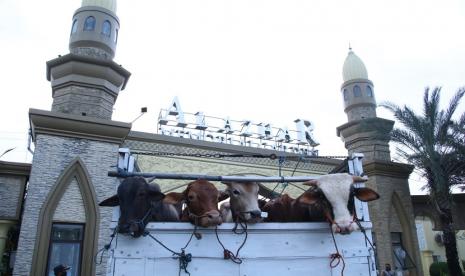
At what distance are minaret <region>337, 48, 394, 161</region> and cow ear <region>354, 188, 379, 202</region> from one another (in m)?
13.4

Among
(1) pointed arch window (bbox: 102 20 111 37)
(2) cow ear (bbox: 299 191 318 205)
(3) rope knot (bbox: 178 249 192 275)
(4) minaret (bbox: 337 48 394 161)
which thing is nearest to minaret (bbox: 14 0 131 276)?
(1) pointed arch window (bbox: 102 20 111 37)

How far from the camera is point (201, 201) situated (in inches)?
155

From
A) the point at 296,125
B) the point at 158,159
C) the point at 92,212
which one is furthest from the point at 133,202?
the point at 296,125

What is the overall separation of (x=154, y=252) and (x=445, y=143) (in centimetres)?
1456

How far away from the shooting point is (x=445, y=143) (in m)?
15.1

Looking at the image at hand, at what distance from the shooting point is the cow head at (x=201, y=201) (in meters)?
3.67

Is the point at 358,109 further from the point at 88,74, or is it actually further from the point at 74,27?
the point at 74,27

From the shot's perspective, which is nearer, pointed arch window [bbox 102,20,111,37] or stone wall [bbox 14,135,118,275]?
stone wall [bbox 14,135,118,275]

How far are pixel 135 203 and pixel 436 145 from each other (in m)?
14.2

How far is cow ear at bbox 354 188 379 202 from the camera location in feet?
13.1

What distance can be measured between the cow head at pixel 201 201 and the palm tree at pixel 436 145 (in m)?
12.9

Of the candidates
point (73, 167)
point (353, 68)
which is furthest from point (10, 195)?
point (353, 68)

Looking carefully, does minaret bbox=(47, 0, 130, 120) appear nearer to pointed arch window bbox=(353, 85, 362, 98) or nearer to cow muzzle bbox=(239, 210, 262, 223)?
cow muzzle bbox=(239, 210, 262, 223)

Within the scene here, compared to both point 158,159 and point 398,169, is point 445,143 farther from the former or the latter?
point 158,159
